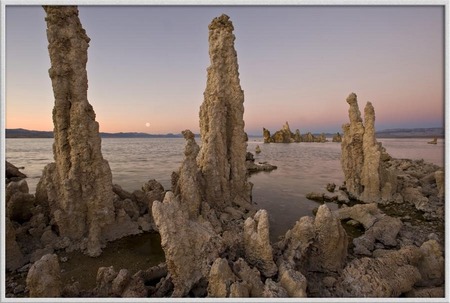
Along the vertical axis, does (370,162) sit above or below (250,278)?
above

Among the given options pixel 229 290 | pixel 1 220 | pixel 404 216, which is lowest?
pixel 404 216

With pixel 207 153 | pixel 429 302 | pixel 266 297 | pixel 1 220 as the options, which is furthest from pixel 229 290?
pixel 207 153

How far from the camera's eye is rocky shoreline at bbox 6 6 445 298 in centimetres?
820

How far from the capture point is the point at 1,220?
788cm

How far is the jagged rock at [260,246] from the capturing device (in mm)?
8592

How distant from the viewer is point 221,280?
730 centimetres

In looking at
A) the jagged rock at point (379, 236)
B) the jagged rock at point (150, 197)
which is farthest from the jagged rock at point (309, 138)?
the jagged rock at point (150, 197)

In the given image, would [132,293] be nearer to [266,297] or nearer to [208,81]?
[266,297]

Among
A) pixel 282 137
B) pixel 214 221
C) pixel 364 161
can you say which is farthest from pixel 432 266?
pixel 282 137

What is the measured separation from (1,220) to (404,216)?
20843 mm

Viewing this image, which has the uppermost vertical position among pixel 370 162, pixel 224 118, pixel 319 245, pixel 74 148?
pixel 224 118

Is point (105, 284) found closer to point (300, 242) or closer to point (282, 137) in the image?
point (300, 242)

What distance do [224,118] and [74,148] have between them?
30.9ft

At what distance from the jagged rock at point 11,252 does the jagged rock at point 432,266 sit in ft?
49.5
